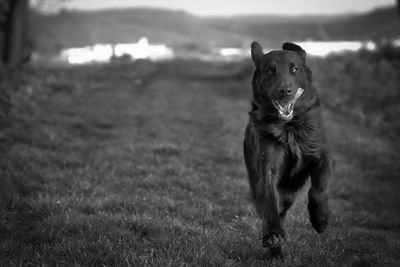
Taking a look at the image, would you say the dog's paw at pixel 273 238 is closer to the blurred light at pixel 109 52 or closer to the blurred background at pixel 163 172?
the blurred background at pixel 163 172

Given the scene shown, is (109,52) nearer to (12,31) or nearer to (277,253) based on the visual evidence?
(12,31)

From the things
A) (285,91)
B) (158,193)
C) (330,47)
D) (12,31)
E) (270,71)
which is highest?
(12,31)

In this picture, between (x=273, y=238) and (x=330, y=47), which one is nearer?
(x=273, y=238)

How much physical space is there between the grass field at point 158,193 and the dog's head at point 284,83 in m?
1.65

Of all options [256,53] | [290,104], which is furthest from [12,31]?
[290,104]

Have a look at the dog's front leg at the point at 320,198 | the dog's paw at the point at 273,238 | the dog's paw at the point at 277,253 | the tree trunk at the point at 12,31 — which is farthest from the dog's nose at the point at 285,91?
the tree trunk at the point at 12,31

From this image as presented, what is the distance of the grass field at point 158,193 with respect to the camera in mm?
5266

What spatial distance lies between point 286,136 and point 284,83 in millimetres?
592

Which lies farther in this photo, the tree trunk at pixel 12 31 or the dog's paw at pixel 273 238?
the tree trunk at pixel 12 31

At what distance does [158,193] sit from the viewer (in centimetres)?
780

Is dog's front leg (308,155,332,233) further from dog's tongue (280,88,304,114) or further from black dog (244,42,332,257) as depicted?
dog's tongue (280,88,304,114)

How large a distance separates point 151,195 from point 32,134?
508cm

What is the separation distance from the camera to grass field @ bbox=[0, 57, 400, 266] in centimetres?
527

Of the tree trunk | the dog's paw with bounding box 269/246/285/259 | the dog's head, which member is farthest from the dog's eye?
the tree trunk
